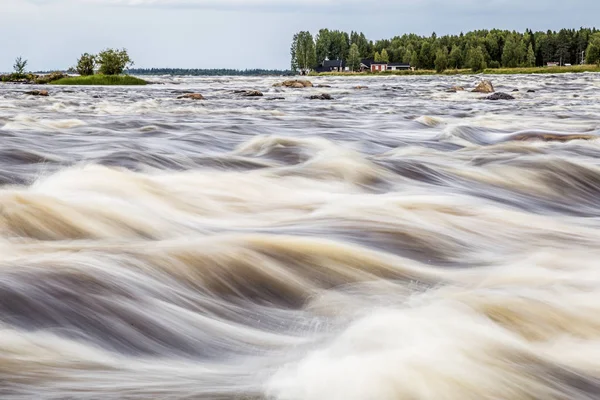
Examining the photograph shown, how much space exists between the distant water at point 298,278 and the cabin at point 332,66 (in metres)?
155

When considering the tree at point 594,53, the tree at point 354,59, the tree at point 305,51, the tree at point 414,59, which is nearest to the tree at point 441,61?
the tree at point 414,59

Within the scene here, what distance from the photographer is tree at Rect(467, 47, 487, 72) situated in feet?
404

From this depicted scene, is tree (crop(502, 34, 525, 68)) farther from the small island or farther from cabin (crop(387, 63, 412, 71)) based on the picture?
the small island

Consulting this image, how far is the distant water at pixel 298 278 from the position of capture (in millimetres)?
2367

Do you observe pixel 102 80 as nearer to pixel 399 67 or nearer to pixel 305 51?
pixel 305 51

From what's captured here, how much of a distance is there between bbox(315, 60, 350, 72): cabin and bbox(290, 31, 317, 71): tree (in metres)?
6.62

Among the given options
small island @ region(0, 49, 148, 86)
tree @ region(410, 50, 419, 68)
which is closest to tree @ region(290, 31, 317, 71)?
tree @ region(410, 50, 419, 68)

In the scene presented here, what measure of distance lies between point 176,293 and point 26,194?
1.68 metres

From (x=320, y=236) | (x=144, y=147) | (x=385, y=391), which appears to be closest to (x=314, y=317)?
(x=385, y=391)

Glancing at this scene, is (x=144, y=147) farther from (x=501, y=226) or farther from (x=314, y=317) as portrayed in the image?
(x=314, y=317)

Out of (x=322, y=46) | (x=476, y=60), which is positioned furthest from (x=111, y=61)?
(x=322, y=46)

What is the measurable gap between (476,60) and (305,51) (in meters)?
40.7

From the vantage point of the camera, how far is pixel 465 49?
466ft

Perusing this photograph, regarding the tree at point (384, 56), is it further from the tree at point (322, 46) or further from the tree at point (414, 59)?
the tree at point (322, 46)
